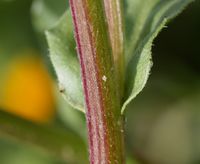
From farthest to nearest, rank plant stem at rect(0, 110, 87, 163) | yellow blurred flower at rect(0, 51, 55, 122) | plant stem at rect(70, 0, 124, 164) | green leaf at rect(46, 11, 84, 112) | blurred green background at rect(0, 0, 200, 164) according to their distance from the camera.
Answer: yellow blurred flower at rect(0, 51, 55, 122)
blurred green background at rect(0, 0, 200, 164)
plant stem at rect(0, 110, 87, 163)
green leaf at rect(46, 11, 84, 112)
plant stem at rect(70, 0, 124, 164)

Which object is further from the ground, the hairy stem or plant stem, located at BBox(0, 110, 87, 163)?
the hairy stem

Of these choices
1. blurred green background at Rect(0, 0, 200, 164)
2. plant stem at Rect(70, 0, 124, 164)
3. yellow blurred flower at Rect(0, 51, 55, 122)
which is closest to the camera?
plant stem at Rect(70, 0, 124, 164)

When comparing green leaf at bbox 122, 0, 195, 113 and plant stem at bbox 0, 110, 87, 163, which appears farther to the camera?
plant stem at bbox 0, 110, 87, 163

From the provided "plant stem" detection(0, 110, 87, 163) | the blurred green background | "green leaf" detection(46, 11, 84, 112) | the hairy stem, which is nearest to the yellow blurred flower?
the blurred green background

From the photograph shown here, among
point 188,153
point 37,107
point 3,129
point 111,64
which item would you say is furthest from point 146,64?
point 37,107

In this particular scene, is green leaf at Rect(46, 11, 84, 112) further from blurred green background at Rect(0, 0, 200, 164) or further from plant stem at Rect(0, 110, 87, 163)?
blurred green background at Rect(0, 0, 200, 164)

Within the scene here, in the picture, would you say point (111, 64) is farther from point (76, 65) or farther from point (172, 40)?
point (172, 40)
